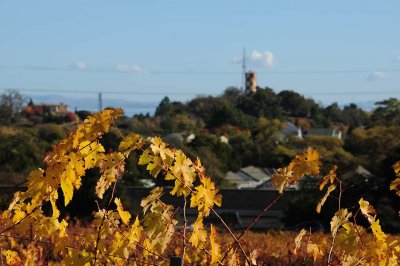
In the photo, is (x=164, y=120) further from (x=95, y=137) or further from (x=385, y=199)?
(x=95, y=137)

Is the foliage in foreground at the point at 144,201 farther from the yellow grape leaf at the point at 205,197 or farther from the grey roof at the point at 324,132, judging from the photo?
the grey roof at the point at 324,132

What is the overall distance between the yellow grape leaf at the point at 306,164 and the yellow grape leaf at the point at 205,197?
485 millimetres

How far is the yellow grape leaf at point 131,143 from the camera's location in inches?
124

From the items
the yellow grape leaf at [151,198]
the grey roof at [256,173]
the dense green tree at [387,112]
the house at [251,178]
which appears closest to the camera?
the yellow grape leaf at [151,198]

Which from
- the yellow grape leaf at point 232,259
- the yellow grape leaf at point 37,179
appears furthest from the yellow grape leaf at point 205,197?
the yellow grape leaf at point 37,179

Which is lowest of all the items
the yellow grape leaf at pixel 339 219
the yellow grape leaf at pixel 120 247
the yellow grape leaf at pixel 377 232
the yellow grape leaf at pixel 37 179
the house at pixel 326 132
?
the house at pixel 326 132

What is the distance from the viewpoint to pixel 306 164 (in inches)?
130

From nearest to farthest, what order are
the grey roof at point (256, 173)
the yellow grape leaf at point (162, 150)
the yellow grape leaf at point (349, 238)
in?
the yellow grape leaf at point (162, 150) → the yellow grape leaf at point (349, 238) → the grey roof at point (256, 173)

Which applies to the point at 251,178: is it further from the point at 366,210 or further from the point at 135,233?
the point at 135,233

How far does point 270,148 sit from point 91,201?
127ft

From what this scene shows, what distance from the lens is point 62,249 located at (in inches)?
136

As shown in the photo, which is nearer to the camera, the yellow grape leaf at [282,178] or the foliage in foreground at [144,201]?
the foliage in foreground at [144,201]

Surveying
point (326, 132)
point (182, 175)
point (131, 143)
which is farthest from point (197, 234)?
point (326, 132)

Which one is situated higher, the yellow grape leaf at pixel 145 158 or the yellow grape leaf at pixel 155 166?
the yellow grape leaf at pixel 145 158
